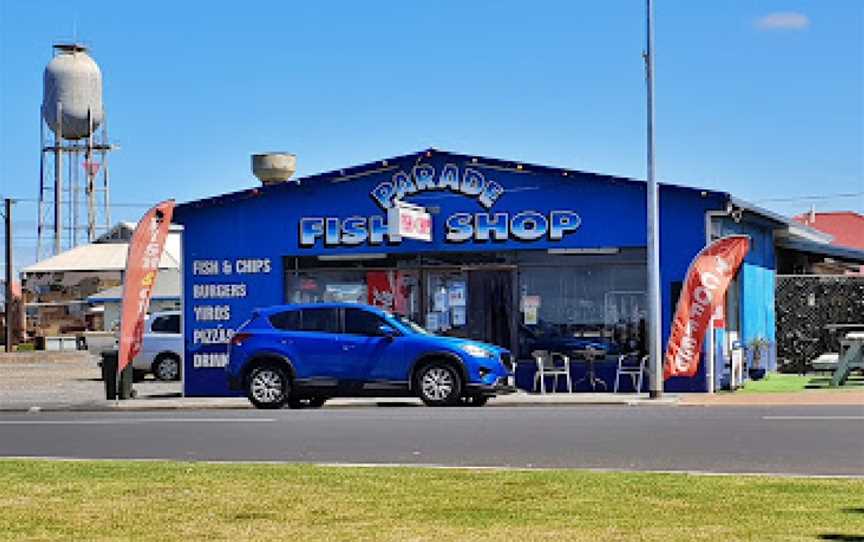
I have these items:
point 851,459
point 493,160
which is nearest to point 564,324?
point 493,160

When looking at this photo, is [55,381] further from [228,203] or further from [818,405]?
[818,405]

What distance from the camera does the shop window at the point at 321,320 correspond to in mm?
25812

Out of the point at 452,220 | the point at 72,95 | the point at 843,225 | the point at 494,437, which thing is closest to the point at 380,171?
the point at 452,220

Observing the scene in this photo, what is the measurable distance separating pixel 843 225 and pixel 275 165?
1510 inches

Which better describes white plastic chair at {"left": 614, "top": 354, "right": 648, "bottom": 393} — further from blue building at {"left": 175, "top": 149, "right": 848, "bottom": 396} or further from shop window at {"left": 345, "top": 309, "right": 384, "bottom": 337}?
shop window at {"left": 345, "top": 309, "right": 384, "bottom": 337}

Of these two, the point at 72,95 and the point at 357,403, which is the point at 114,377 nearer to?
the point at 357,403

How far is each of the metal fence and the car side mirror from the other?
1243 centimetres

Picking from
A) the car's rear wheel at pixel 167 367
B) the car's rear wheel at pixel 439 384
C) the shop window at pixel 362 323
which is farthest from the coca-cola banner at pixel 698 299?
the car's rear wheel at pixel 167 367

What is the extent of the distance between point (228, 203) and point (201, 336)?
2752 millimetres

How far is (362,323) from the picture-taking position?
84.2 feet

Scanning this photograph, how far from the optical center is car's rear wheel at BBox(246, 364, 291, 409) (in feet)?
84.5

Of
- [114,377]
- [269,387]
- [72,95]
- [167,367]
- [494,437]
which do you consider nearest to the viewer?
[494,437]

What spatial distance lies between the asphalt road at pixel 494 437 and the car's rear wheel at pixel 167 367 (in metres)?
12.9

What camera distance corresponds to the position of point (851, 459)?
1460 centimetres
